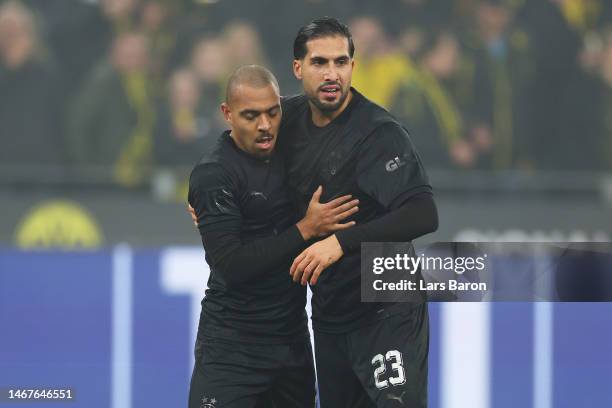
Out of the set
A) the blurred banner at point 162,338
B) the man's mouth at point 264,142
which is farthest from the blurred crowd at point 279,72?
the man's mouth at point 264,142

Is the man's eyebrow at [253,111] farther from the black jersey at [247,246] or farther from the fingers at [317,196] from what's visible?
the fingers at [317,196]

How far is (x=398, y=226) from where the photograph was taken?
351 cm

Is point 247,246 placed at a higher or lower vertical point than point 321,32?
lower

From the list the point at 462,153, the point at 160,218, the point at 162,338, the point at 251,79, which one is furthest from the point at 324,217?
the point at 462,153

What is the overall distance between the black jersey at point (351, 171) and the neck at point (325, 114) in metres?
0.01

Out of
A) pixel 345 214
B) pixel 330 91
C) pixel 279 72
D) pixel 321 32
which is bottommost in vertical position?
pixel 345 214

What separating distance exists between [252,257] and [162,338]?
1513 mm

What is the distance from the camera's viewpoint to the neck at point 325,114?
12.3ft

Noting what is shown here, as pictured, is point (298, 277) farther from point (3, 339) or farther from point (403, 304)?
point (3, 339)

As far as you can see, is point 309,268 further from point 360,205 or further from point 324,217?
point 360,205

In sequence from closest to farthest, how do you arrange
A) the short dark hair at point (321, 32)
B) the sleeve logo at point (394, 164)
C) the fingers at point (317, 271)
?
1. the fingers at point (317, 271)
2. the sleeve logo at point (394, 164)
3. the short dark hair at point (321, 32)

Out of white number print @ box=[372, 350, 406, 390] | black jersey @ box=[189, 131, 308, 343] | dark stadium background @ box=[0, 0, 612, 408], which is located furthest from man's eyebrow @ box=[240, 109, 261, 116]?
dark stadium background @ box=[0, 0, 612, 408]

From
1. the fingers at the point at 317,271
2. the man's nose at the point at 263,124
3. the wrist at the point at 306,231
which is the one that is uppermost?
the man's nose at the point at 263,124

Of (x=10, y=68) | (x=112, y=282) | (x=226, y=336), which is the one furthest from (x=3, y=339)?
(x=10, y=68)
